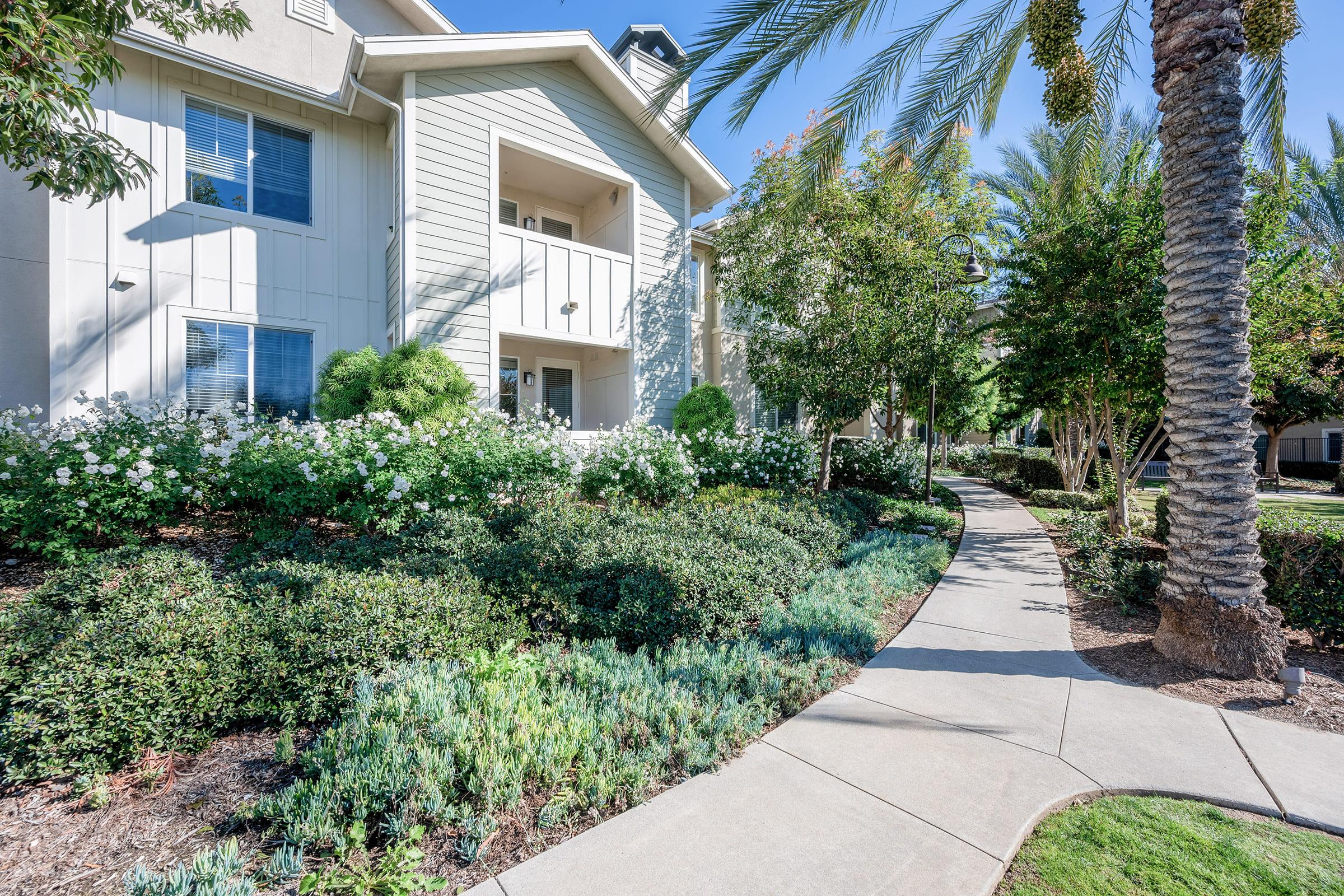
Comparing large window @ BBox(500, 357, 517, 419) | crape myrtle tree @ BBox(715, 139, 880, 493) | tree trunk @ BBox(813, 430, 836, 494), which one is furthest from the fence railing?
large window @ BBox(500, 357, 517, 419)

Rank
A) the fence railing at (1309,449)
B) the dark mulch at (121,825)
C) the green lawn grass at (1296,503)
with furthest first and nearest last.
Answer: the fence railing at (1309,449) < the green lawn grass at (1296,503) < the dark mulch at (121,825)

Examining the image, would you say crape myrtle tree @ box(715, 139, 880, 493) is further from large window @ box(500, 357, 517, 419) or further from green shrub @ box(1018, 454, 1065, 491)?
green shrub @ box(1018, 454, 1065, 491)

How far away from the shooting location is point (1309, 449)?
2402cm

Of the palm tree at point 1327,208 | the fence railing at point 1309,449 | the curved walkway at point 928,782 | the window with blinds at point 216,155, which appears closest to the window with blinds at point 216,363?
the window with blinds at point 216,155

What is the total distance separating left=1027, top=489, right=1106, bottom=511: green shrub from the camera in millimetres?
11977

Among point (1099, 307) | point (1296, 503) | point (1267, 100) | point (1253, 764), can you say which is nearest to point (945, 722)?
point (1253, 764)

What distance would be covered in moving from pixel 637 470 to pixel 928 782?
5633 mm

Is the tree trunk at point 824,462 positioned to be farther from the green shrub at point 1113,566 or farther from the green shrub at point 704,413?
the green shrub at point 1113,566

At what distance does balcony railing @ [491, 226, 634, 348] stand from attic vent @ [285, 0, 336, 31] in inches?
193

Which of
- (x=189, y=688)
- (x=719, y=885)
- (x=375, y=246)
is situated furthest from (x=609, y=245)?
(x=719, y=885)

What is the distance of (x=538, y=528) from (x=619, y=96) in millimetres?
9189

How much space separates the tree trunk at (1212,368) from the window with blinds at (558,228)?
10.4 meters

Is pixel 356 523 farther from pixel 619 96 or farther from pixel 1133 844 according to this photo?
pixel 619 96

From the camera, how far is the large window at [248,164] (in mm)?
8266
